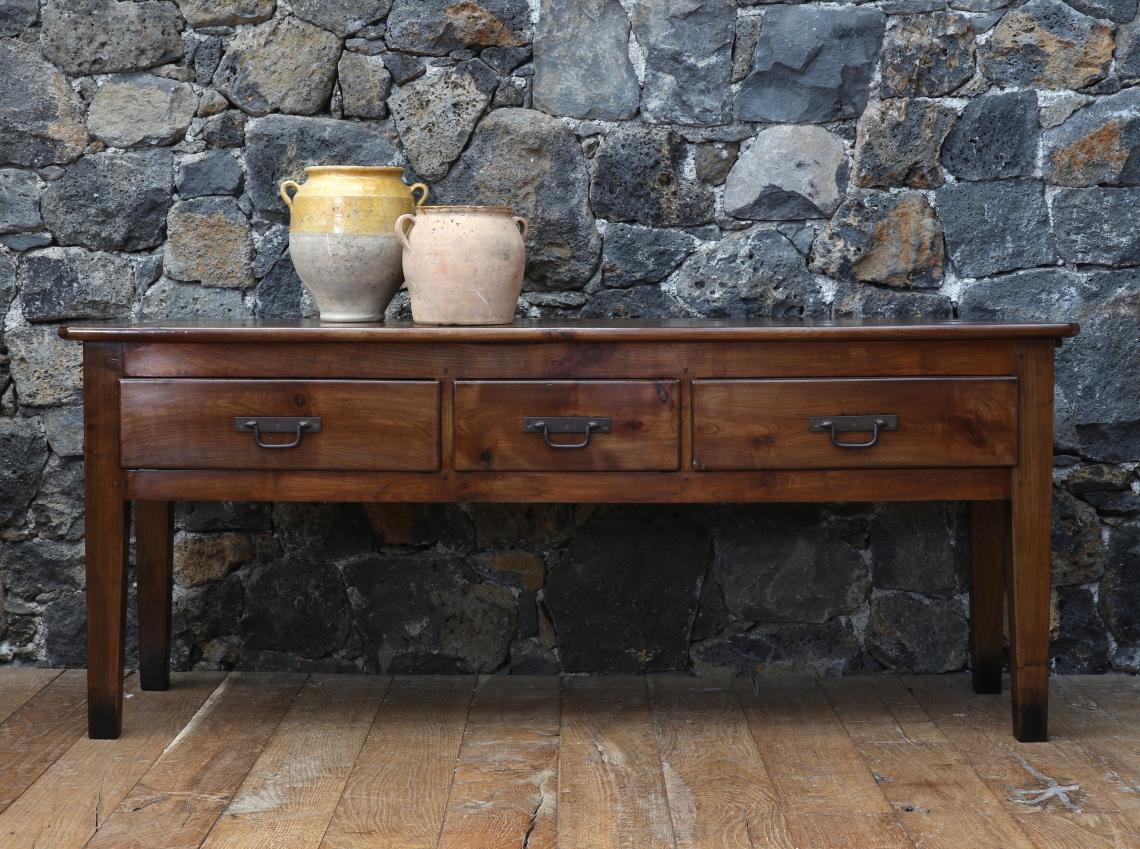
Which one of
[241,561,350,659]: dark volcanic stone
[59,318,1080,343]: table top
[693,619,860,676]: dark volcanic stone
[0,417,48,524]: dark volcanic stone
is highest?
[59,318,1080,343]: table top

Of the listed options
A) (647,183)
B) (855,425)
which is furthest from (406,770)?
(647,183)

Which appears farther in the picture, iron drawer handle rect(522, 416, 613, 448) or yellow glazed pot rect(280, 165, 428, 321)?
yellow glazed pot rect(280, 165, 428, 321)

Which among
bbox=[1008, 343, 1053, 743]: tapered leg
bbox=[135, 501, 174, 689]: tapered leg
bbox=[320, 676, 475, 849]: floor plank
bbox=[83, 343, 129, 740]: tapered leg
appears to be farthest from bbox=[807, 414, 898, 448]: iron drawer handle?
bbox=[135, 501, 174, 689]: tapered leg

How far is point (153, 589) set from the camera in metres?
2.79

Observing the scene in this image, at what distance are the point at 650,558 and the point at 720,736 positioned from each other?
0.53 meters

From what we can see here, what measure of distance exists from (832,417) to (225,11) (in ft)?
5.40

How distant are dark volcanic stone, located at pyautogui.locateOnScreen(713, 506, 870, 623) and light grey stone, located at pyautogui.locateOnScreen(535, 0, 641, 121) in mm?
984

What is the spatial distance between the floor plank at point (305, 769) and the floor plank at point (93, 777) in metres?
0.21

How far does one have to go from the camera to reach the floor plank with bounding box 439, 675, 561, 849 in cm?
203

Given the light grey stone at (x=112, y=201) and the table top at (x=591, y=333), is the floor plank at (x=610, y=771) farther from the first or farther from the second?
the light grey stone at (x=112, y=201)

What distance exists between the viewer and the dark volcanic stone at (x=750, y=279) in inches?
112

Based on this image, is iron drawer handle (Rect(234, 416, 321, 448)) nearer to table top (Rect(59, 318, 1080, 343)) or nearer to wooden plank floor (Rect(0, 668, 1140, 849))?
table top (Rect(59, 318, 1080, 343))

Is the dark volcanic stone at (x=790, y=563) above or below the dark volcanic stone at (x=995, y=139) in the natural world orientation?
below

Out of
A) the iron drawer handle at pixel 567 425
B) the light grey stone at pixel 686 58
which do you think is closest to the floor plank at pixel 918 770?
the iron drawer handle at pixel 567 425
